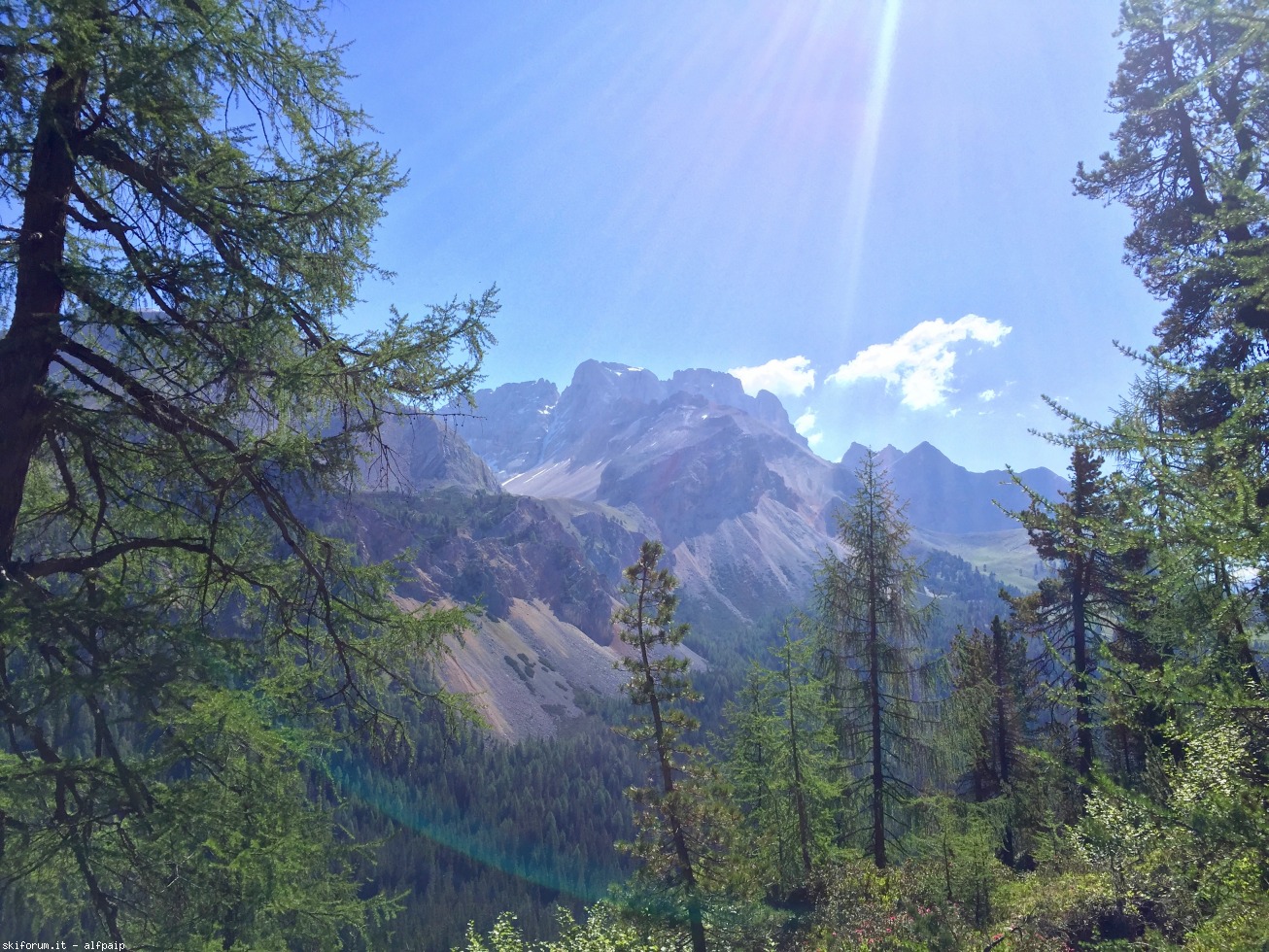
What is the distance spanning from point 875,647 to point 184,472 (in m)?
15.3

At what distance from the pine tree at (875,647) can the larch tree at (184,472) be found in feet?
41.6

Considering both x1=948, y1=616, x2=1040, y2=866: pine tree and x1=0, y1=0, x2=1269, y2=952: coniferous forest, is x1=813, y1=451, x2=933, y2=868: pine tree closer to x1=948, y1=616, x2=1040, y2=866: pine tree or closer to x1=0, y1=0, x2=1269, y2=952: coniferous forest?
x1=948, y1=616, x2=1040, y2=866: pine tree

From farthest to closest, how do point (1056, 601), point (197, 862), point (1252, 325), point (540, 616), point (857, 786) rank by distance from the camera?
point (540, 616) < point (1056, 601) < point (857, 786) < point (1252, 325) < point (197, 862)

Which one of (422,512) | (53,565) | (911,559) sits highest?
(422,512)

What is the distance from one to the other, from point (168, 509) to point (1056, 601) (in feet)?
72.5

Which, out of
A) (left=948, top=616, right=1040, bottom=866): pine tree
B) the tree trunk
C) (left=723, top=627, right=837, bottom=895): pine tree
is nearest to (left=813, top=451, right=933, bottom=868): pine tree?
(left=723, top=627, right=837, bottom=895): pine tree

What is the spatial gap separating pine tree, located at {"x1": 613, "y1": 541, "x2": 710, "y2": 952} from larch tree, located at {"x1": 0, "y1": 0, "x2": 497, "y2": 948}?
7.72 meters

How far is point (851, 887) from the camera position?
14.1 metres

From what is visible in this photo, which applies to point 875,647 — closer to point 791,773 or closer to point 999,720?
point 791,773

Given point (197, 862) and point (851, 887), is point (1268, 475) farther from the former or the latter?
point (851, 887)

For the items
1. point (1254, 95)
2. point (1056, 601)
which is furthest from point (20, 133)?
point (1056, 601)

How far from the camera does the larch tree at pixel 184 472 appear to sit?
4656 mm

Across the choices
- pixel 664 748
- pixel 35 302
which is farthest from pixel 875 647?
pixel 35 302

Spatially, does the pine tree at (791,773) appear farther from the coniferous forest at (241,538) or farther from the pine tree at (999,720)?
the coniferous forest at (241,538)
